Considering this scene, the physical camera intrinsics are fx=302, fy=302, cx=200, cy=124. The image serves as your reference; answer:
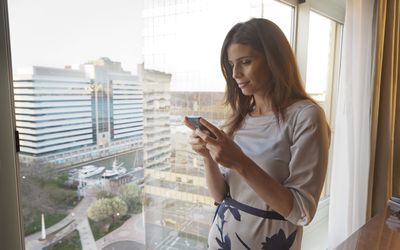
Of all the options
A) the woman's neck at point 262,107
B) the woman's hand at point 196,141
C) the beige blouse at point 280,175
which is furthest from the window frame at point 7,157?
the woman's neck at point 262,107

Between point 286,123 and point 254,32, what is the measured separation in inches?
11.7

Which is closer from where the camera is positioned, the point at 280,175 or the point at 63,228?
the point at 280,175

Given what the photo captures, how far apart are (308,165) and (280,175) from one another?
0.09 m

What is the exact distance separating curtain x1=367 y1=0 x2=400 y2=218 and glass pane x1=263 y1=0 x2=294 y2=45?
26.1 inches

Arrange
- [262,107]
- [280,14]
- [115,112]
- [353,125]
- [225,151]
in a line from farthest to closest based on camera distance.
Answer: [353,125]
[280,14]
[115,112]
[262,107]
[225,151]

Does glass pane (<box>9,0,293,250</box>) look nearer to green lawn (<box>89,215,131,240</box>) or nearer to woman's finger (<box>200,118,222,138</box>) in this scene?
green lawn (<box>89,215,131,240</box>)

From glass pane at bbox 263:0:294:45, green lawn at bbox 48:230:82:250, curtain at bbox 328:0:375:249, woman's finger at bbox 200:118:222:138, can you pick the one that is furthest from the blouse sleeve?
curtain at bbox 328:0:375:249

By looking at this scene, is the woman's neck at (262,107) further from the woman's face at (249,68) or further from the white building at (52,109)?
the white building at (52,109)

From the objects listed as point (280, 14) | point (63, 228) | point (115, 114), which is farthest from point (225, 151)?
point (280, 14)

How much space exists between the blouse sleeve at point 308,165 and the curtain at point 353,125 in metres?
1.42

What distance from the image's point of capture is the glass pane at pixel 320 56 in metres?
2.27

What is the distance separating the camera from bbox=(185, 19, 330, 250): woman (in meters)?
0.83

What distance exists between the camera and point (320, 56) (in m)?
2.46

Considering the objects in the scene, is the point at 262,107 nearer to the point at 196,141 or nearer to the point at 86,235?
the point at 196,141
